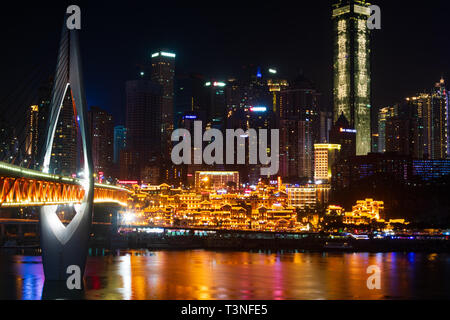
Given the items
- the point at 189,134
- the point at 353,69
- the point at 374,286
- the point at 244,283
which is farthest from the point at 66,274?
the point at 353,69

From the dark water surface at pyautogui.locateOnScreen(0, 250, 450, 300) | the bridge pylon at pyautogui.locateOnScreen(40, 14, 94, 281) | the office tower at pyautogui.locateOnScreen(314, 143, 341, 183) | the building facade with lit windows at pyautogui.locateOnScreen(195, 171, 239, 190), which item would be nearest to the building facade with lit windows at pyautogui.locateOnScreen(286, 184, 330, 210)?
the building facade with lit windows at pyautogui.locateOnScreen(195, 171, 239, 190)

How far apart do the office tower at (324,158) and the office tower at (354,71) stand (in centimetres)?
1324

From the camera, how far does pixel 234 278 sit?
168 ft

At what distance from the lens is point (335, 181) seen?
15475cm

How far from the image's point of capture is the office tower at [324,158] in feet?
582

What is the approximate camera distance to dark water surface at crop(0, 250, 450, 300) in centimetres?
4291

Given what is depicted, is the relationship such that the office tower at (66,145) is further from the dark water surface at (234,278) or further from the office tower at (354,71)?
the office tower at (354,71)

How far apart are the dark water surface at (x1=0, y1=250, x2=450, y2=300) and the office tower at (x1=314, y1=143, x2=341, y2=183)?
10643 centimetres

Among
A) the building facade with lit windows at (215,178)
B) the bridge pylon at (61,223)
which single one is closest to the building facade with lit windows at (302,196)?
the building facade with lit windows at (215,178)

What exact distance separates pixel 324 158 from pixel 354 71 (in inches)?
1117

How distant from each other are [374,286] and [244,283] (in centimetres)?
957

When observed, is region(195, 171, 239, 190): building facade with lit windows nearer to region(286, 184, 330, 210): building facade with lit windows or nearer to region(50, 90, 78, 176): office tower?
region(286, 184, 330, 210): building facade with lit windows

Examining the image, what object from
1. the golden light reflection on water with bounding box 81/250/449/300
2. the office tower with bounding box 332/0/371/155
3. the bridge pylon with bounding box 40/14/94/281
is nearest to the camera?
the bridge pylon with bounding box 40/14/94/281
